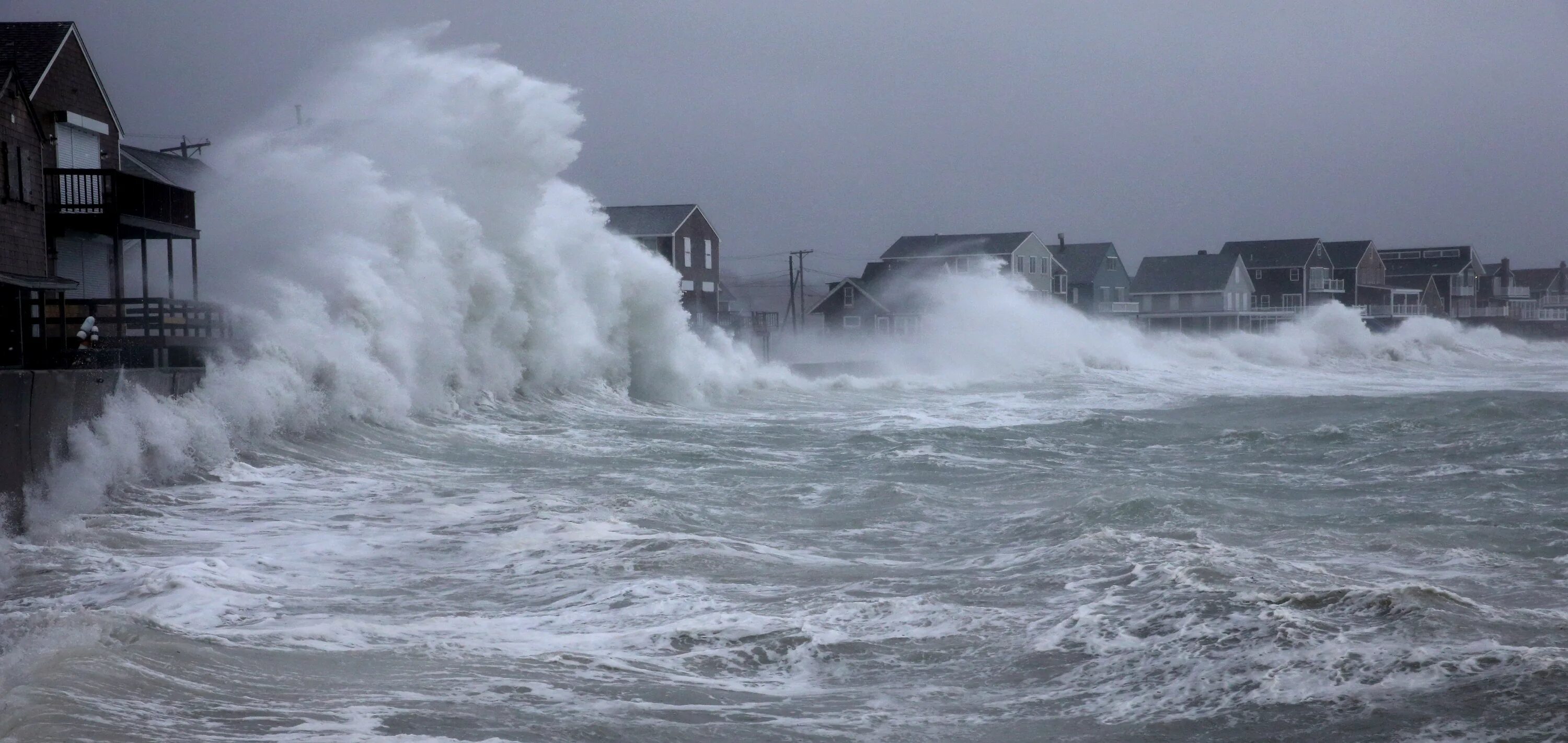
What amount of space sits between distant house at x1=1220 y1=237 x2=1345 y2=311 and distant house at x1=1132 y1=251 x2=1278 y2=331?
7.92 feet

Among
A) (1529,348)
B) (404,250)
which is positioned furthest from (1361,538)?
(1529,348)

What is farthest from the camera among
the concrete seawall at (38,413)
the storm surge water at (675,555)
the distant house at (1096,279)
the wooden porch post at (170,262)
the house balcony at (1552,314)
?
the house balcony at (1552,314)

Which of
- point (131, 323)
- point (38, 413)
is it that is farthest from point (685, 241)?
point (38, 413)

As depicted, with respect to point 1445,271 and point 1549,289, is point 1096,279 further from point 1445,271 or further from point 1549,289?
point 1549,289

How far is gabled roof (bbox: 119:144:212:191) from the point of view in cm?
2514

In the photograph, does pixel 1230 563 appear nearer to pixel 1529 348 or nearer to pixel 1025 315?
pixel 1025 315

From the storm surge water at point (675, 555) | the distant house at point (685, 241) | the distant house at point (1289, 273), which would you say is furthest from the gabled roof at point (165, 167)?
the distant house at point (1289, 273)

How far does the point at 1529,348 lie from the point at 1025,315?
44.8 metres

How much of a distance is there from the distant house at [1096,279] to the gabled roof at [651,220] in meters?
29.1

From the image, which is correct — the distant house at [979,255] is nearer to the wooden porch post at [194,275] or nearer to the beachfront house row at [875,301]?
the beachfront house row at [875,301]

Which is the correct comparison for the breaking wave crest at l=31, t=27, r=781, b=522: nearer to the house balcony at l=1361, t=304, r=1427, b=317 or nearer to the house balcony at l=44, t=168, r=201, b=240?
the house balcony at l=44, t=168, r=201, b=240

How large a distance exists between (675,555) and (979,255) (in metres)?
56.8

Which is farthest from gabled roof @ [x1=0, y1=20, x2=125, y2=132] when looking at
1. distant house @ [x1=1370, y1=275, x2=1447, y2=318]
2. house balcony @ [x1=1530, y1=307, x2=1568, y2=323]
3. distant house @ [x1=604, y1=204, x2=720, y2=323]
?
house balcony @ [x1=1530, y1=307, x2=1568, y2=323]

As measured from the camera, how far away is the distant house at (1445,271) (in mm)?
95938
